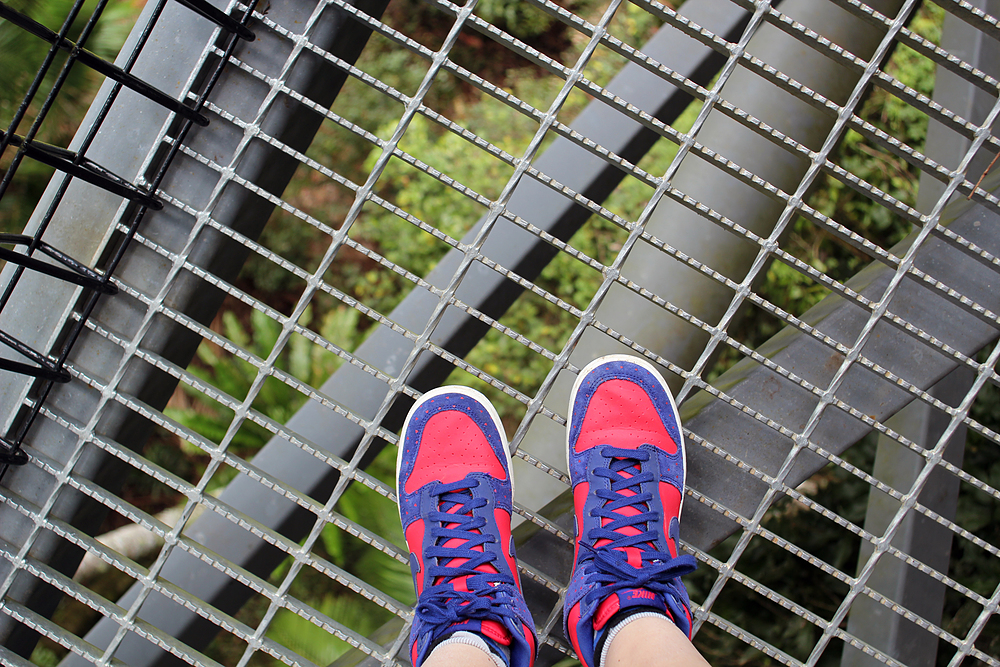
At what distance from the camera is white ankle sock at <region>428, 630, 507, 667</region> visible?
1.31 metres

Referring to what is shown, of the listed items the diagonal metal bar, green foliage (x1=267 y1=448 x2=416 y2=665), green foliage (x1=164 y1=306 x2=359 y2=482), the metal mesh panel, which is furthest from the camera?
green foliage (x1=164 y1=306 x2=359 y2=482)

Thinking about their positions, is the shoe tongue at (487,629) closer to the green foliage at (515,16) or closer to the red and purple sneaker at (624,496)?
the red and purple sneaker at (624,496)

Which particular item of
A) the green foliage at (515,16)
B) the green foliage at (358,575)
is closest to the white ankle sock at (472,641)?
the green foliage at (358,575)

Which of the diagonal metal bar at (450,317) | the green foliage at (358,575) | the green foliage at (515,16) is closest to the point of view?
the diagonal metal bar at (450,317)

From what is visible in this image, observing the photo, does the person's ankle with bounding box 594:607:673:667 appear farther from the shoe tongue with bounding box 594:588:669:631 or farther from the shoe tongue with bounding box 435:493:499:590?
the shoe tongue with bounding box 435:493:499:590

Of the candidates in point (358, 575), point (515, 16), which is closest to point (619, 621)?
point (358, 575)

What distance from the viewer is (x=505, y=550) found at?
140cm

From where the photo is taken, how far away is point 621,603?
136cm

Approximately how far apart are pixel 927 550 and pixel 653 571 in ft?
2.15

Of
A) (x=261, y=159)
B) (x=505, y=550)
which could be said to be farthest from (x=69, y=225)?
(x=505, y=550)

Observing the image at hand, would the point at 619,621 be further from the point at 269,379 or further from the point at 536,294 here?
the point at 269,379

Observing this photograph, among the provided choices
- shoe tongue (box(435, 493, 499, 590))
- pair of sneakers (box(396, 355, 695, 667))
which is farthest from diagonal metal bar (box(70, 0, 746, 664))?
shoe tongue (box(435, 493, 499, 590))

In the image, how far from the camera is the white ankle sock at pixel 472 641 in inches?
51.8

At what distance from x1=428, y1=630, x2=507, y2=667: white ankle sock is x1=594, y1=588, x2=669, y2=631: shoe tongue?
0.77ft
